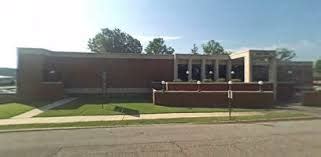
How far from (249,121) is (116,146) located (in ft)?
27.9

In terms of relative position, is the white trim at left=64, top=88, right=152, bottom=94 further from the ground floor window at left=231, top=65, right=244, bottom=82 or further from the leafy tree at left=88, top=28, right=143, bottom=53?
the leafy tree at left=88, top=28, right=143, bottom=53

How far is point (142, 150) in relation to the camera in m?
9.40

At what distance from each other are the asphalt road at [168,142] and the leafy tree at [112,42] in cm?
7068

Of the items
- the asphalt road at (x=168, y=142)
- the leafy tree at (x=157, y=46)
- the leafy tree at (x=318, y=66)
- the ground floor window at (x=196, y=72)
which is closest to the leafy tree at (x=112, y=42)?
the leafy tree at (x=157, y=46)

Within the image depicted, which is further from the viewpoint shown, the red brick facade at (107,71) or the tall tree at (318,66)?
the tall tree at (318,66)

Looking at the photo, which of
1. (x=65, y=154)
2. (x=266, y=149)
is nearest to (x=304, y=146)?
(x=266, y=149)

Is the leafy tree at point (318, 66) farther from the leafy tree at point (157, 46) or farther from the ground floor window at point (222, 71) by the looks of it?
the ground floor window at point (222, 71)

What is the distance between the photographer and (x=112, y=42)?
84312 millimetres

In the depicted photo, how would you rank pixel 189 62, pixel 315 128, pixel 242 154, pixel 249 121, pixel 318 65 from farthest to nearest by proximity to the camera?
1. pixel 318 65
2. pixel 189 62
3. pixel 249 121
4. pixel 315 128
5. pixel 242 154

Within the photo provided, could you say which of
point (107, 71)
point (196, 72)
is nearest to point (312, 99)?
point (196, 72)

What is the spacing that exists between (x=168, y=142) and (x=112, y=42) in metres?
75.4

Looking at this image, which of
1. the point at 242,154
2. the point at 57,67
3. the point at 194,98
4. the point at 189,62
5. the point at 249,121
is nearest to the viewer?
the point at 242,154

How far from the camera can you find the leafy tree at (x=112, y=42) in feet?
274

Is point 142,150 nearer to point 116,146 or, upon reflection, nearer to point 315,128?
point 116,146
